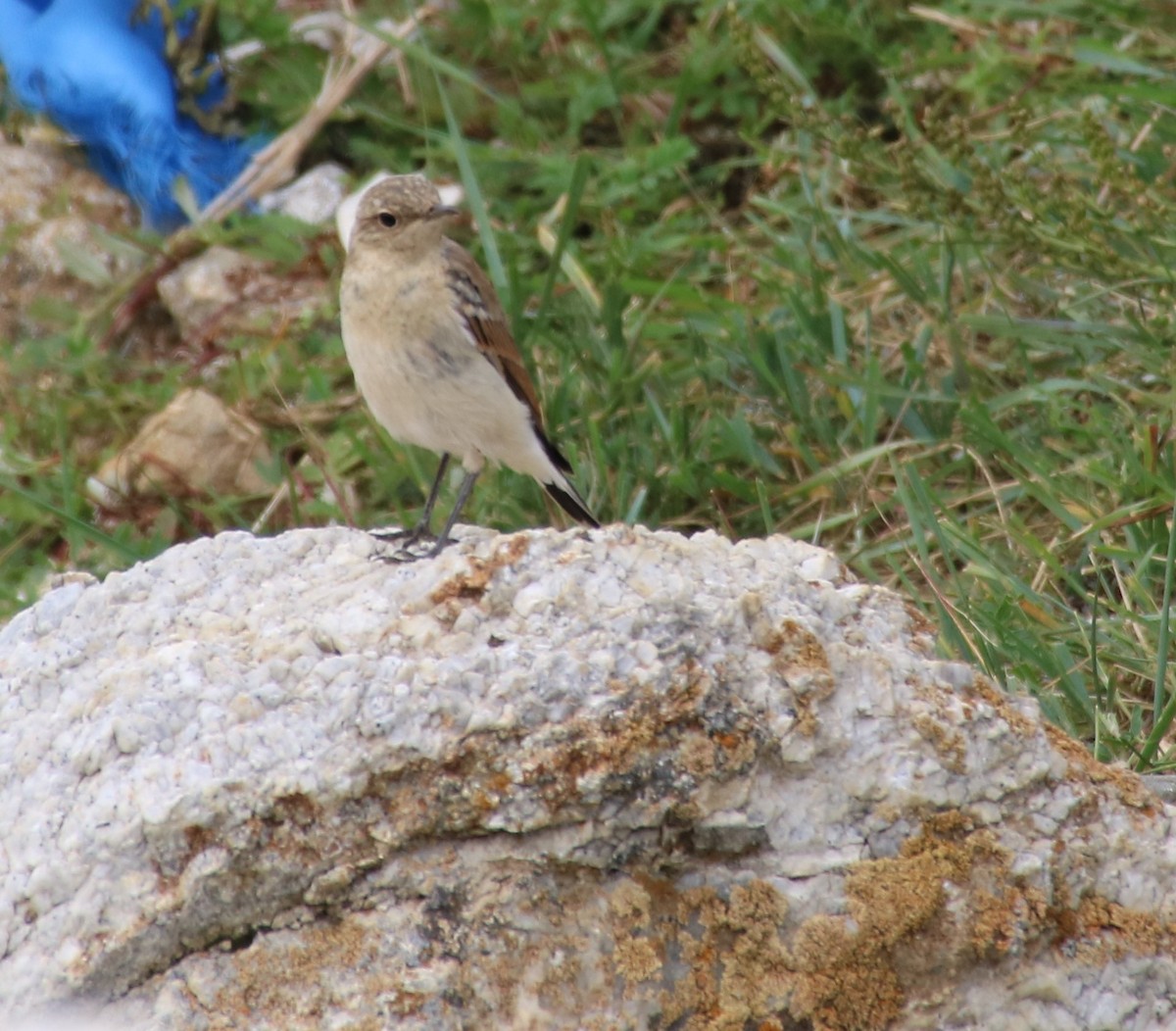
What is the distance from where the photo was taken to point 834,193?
6695 millimetres

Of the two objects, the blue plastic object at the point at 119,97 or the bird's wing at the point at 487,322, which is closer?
the bird's wing at the point at 487,322

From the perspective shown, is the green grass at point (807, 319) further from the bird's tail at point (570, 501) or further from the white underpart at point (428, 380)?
the white underpart at point (428, 380)

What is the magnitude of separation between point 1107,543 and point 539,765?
2.37 m

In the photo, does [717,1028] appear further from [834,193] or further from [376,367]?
[834,193]

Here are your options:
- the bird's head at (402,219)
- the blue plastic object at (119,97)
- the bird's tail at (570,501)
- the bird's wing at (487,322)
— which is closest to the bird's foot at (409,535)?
the bird's wing at (487,322)

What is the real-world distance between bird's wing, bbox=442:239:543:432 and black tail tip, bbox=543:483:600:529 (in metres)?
0.26

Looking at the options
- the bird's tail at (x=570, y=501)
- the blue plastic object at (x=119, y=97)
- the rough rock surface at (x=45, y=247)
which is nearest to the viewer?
the bird's tail at (x=570, y=501)

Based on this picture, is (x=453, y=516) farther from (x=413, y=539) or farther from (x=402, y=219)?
(x=402, y=219)

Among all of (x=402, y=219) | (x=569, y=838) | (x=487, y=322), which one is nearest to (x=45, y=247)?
(x=402, y=219)

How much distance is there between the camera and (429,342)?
14.9 ft

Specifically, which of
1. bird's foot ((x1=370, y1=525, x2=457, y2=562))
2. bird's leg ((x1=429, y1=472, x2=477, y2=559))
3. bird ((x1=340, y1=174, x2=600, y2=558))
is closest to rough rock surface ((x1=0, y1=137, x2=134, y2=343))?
bird ((x1=340, y1=174, x2=600, y2=558))

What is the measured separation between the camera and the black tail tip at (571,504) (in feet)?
16.6

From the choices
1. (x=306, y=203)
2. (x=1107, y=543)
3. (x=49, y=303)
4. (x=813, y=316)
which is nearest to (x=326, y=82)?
(x=306, y=203)

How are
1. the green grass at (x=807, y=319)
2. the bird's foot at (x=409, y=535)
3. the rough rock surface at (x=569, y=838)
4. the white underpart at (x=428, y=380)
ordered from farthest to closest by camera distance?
the green grass at (x=807, y=319)
the white underpart at (x=428, y=380)
the bird's foot at (x=409, y=535)
the rough rock surface at (x=569, y=838)
